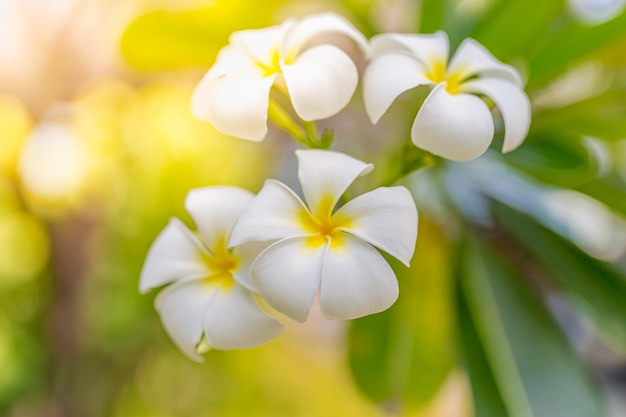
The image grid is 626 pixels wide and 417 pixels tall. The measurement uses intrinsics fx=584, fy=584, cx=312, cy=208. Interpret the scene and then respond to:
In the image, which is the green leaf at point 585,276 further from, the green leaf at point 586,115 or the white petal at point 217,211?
→ the white petal at point 217,211

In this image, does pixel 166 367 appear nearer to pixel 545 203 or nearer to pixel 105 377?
pixel 105 377

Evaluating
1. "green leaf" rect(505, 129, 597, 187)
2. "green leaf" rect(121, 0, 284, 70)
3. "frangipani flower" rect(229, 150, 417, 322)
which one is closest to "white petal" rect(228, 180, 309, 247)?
"frangipani flower" rect(229, 150, 417, 322)

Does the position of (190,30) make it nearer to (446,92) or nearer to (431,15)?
(431,15)

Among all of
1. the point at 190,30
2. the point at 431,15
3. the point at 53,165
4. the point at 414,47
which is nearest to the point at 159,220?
the point at 53,165

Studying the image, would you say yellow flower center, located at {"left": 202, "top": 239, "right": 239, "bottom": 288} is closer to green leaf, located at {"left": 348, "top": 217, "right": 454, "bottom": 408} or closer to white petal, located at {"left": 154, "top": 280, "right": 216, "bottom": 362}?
white petal, located at {"left": 154, "top": 280, "right": 216, "bottom": 362}

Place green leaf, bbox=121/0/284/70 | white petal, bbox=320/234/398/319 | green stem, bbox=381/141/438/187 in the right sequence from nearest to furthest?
white petal, bbox=320/234/398/319, green stem, bbox=381/141/438/187, green leaf, bbox=121/0/284/70

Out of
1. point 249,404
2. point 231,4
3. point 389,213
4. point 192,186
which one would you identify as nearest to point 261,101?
point 389,213

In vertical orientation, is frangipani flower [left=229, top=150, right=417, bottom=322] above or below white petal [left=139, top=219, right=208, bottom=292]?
above
